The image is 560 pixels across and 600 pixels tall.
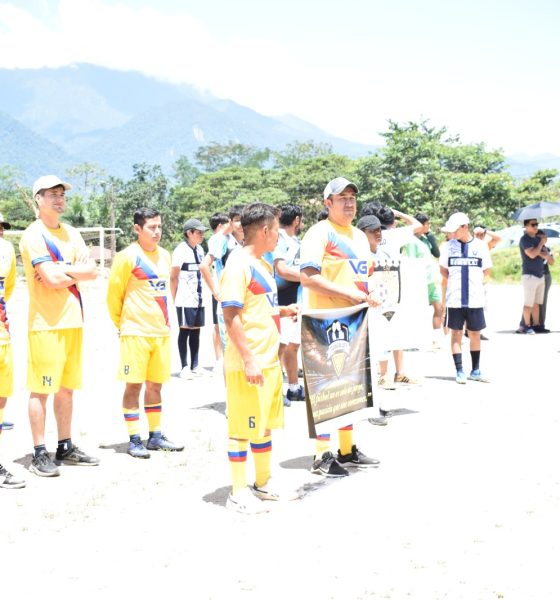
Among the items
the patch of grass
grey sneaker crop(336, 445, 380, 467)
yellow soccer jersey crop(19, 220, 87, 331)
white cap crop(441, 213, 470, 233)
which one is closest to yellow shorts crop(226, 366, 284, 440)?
grey sneaker crop(336, 445, 380, 467)

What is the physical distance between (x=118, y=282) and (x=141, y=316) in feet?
1.07

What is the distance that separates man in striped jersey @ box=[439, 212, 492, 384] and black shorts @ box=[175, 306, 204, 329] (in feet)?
10.1

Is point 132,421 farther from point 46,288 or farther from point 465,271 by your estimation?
point 465,271

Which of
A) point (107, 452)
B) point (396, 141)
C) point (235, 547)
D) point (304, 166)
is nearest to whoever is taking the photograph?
point (235, 547)

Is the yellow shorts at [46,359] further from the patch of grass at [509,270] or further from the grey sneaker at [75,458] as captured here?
the patch of grass at [509,270]

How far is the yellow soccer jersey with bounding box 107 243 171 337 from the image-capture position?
6141 mm

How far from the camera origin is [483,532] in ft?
14.4

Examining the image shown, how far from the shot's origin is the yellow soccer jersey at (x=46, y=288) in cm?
559

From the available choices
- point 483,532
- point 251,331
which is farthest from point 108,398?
point 483,532

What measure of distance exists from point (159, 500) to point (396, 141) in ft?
170

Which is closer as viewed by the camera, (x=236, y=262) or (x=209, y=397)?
(x=236, y=262)

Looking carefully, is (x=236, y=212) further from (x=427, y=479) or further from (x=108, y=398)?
(x=427, y=479)

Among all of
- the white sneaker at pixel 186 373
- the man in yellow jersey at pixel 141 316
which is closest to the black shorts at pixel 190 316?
the white sneaker at pixel 186 373

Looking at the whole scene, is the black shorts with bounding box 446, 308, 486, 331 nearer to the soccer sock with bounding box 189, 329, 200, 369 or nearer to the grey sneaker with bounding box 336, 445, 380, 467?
the soccer sock with bounding box 189, 329, 200, 369
